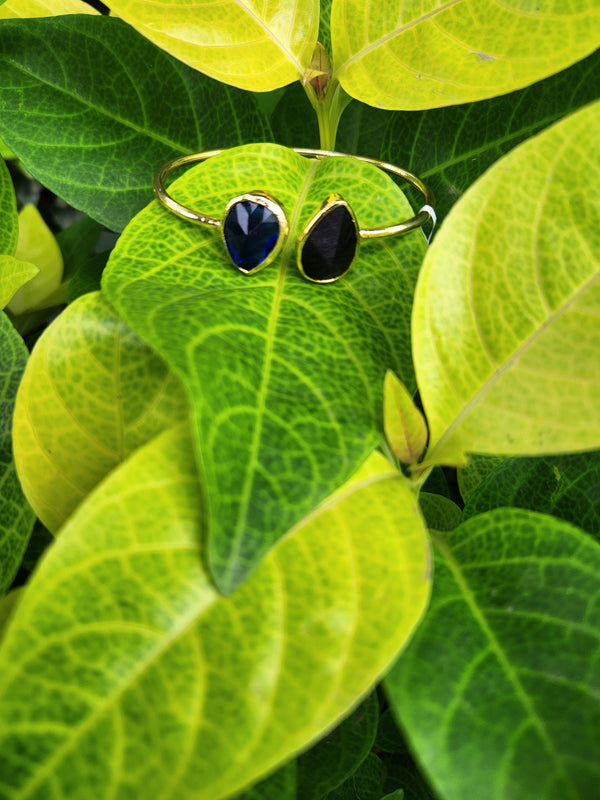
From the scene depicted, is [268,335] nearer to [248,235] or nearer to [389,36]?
[248,235]

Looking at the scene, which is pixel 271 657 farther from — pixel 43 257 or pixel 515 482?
pixel 43 257

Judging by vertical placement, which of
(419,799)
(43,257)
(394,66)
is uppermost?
(394,66)

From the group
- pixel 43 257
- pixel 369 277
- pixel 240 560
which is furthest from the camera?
pixel 43 257

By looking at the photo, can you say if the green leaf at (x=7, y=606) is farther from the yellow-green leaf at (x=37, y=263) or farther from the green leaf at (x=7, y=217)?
the yellow-green leaf at (x=37, y=263)

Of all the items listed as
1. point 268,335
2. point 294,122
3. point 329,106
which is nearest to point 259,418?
point 268,335

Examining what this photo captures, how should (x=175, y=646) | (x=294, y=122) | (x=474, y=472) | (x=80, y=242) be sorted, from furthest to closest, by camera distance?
(x=80, y=242)
(x=294, y=122)
(x=474, y=472)
(x=175, y=646)

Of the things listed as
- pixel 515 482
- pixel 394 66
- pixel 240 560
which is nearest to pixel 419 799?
pixel 515 482
